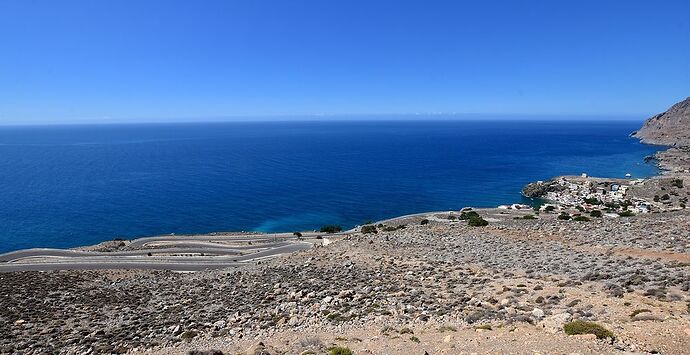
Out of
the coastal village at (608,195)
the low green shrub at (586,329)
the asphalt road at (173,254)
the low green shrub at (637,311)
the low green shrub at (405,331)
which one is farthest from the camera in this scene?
the coastal village at (608,195)

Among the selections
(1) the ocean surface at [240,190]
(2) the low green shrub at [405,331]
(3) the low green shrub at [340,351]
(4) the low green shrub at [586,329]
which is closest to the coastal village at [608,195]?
(1) the ocean surface at [240,190]

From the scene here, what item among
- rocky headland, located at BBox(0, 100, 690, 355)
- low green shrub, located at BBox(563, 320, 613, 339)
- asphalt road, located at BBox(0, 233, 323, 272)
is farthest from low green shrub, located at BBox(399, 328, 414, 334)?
asphalt road, located at BBox(0, 233, 323, 272)

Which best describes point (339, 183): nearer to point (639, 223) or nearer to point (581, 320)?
point (639, 223)

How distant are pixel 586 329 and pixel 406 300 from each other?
921cm

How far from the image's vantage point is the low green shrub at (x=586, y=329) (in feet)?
46.9

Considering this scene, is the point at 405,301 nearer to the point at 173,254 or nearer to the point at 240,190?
the point at 173,254

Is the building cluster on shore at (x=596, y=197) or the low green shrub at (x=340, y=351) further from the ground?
the low green shrub at (x=340, y=351)

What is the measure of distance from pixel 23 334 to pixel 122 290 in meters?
8.60

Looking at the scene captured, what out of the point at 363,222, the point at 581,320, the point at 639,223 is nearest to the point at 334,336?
the point at 581,320

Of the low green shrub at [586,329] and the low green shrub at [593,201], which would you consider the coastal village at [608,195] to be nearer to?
the low green shrub at [593,201]

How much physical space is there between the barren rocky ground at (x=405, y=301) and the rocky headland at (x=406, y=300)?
96 millimetres

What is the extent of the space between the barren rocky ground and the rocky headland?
0.32ft

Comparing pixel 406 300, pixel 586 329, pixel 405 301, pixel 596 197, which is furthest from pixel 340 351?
pixel 596 197

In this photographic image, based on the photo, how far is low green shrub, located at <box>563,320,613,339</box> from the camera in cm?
1429
